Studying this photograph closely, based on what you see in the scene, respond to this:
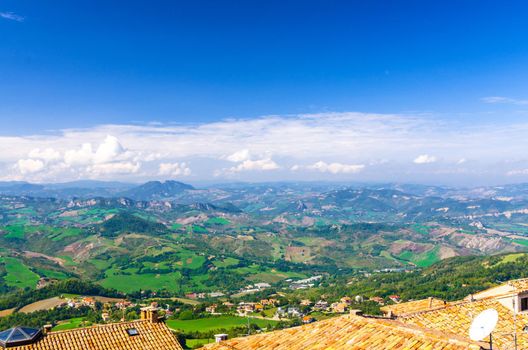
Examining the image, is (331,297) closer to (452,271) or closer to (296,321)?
(296,321)

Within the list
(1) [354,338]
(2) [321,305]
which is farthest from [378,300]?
(1) [354,338]

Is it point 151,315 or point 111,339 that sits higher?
point 151,315

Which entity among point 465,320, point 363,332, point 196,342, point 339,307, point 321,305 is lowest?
point 321,305

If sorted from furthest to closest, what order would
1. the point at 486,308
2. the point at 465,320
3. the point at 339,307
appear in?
the point at 339,307 < the point at 486,308 < the point at 465,320

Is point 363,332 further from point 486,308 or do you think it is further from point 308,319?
point 308,319

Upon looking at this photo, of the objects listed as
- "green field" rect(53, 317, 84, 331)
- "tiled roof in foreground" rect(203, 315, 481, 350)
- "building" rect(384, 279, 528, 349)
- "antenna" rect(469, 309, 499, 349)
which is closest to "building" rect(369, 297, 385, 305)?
"green field" rect(53, 317, 84, 331)

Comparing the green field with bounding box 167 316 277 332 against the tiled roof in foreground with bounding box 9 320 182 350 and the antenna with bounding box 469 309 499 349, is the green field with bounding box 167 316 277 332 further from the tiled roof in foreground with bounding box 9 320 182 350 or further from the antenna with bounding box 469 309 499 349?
the antenna with bounding box 469 309 499 349

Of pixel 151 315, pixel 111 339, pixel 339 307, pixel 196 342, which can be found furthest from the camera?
pixel 339 307
